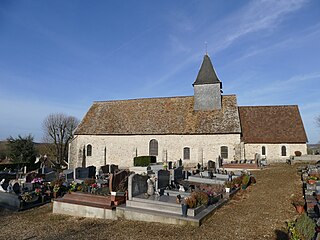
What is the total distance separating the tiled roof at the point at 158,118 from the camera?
25.2 meters

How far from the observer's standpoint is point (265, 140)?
81.9 feet

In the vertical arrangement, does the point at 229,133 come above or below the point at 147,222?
above

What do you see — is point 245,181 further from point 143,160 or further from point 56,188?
point 143,160

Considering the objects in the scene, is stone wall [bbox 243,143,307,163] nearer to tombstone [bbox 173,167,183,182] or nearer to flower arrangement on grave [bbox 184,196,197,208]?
tombstone [bbox 173,167,183,182]

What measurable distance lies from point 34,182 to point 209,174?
31.4 ft

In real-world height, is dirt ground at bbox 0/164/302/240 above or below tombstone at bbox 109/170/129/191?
below

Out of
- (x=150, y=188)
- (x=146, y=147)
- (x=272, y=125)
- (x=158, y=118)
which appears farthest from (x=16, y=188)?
(x=272, y=125)

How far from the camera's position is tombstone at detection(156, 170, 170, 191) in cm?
1113

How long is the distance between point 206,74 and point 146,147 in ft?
33.3

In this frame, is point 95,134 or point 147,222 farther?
point 95,134

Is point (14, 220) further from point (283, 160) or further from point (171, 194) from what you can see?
point (283, 160)

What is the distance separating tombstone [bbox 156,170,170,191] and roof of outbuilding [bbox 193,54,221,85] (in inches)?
676

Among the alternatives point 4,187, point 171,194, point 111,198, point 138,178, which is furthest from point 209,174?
point 4,187

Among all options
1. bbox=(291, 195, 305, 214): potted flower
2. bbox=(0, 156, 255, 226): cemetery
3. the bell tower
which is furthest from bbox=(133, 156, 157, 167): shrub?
bbox=(291, 195, 305, 214): potted flower
